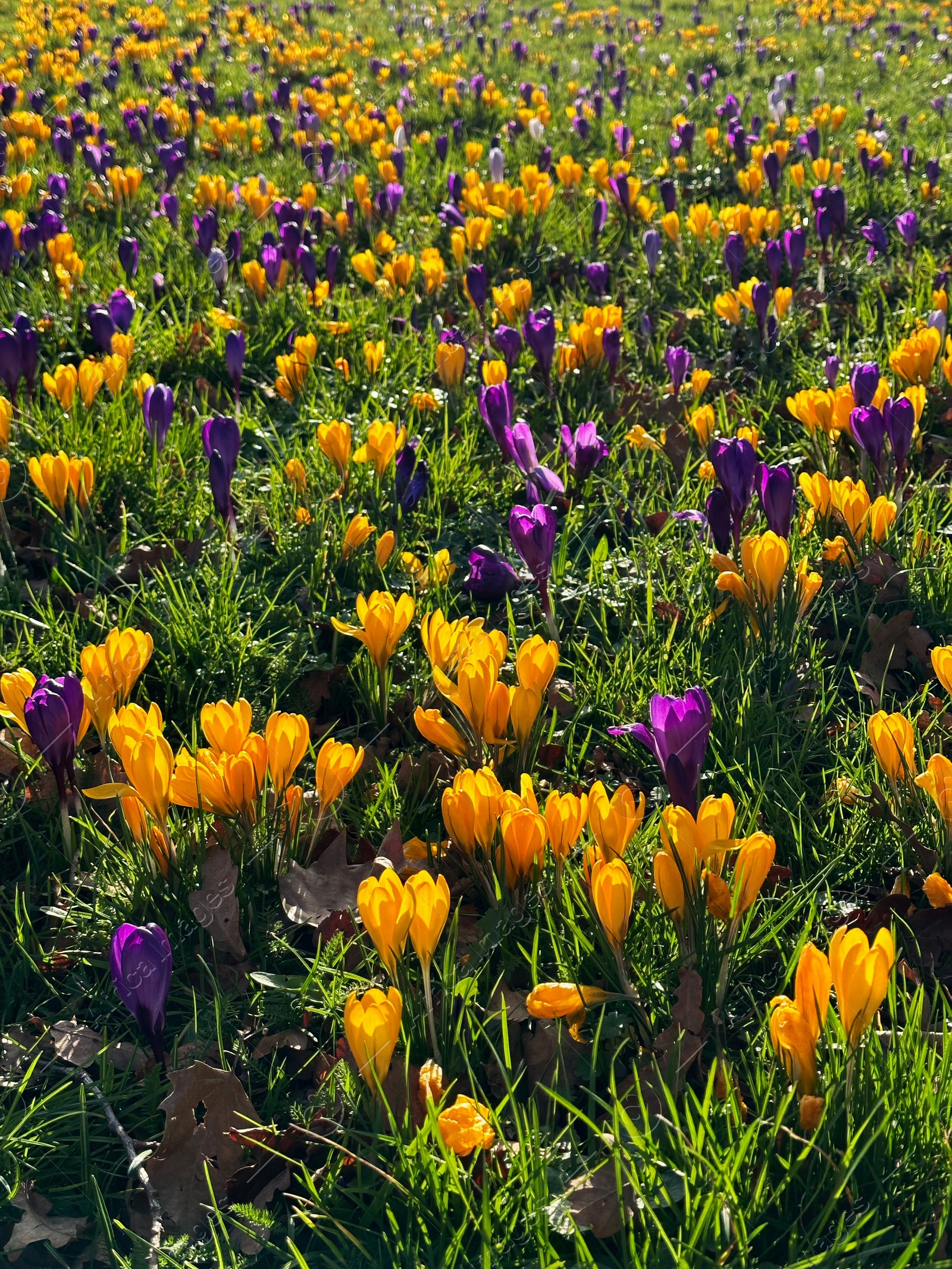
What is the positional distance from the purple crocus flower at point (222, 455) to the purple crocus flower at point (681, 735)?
1.65m

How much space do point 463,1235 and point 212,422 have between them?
89.3 inches

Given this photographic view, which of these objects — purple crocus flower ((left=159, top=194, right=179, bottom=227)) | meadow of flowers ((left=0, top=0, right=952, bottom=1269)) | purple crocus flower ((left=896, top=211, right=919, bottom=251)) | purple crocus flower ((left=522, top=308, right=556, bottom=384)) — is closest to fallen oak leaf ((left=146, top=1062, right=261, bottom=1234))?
meadow of flowers ((left=0, top=0, right=952, bottom=1269))

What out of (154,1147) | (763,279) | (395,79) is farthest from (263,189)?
(154,1147)

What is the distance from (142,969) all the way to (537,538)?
1364 mm

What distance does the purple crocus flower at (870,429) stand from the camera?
2.92 metres

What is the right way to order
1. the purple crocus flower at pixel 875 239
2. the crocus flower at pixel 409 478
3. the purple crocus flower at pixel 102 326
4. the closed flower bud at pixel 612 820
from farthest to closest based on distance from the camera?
the purple crocus flower at pixel 875 239
the purple crocus flower at pixel 102 326
the crocus flower at pixel 409 478
the closed flower bud at pixel 612 820

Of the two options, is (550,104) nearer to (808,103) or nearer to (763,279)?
(808,103)

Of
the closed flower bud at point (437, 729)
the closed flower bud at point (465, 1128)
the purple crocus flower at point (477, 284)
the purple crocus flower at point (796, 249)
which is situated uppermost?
the purple crocus flower at point (796, 249)

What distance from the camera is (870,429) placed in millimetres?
2936

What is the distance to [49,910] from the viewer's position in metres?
2.08

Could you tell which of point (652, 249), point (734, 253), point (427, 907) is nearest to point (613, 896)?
point (427, 907)

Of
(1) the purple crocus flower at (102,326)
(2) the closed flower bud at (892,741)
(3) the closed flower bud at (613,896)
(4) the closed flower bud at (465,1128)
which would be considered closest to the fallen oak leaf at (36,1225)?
(4) the closed flower bud at (465,1128)

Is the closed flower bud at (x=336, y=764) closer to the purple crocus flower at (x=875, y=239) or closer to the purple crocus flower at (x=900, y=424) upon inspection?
the purple crocus flower at (x=900, y=424)

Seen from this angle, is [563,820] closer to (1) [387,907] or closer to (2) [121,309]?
(1) [387,907]
